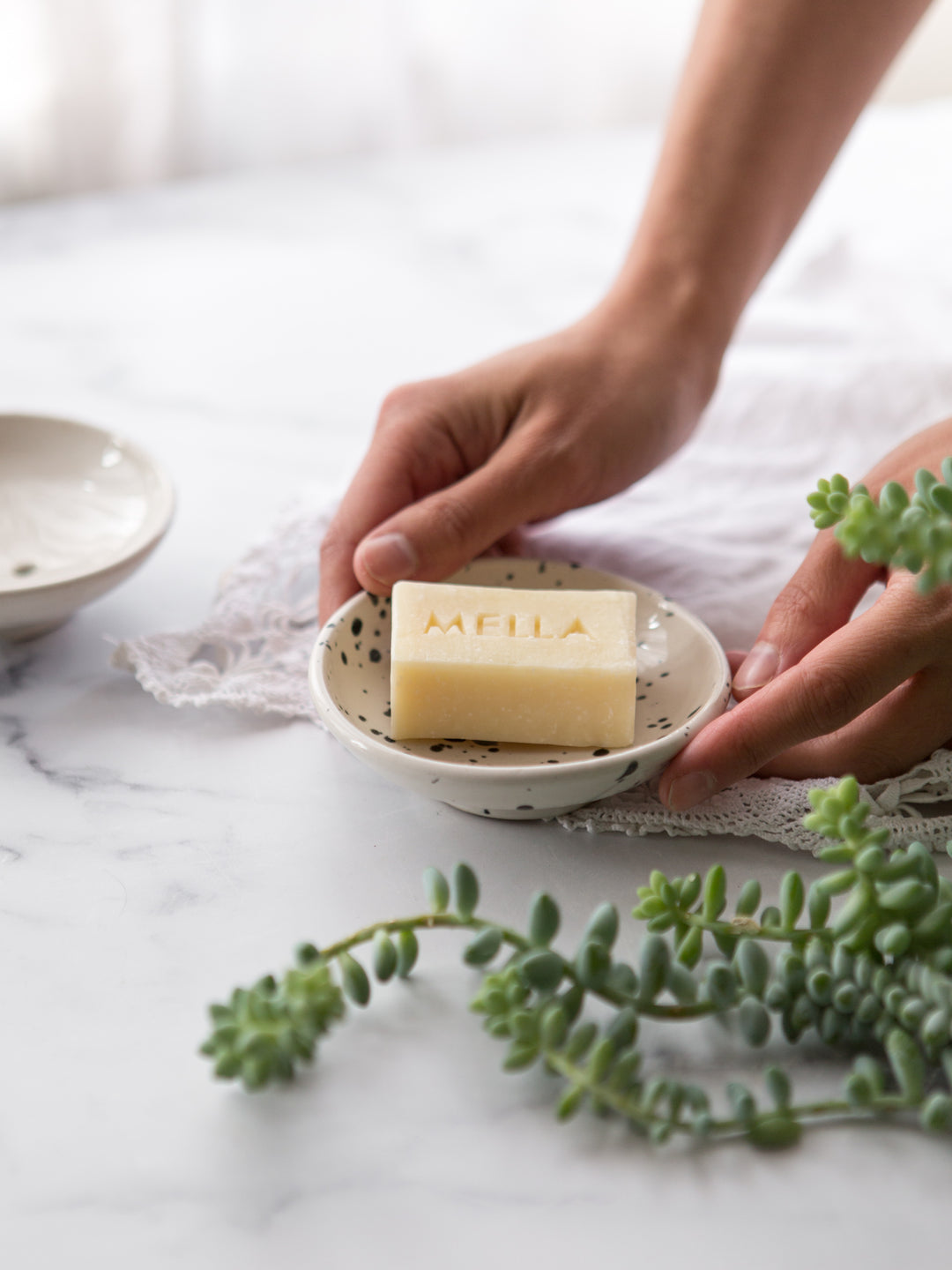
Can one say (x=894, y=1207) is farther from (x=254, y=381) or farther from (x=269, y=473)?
(x=254, y=381)

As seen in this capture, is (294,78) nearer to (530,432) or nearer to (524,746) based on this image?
(530,432)

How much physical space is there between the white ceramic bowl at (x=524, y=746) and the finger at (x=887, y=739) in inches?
2.6

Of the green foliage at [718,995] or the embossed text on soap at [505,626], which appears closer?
the green foliage at [718,995]

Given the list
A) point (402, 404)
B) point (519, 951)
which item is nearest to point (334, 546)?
point (402, 404)

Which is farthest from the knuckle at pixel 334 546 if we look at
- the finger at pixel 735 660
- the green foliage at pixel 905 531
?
the green foliage at pixel 905 531

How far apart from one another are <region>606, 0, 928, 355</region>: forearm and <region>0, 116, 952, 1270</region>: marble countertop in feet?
1.17

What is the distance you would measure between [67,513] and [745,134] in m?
0.64

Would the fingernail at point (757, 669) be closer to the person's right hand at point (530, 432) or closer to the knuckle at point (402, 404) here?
the person's right hand at point (530, 432)

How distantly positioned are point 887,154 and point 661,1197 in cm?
163

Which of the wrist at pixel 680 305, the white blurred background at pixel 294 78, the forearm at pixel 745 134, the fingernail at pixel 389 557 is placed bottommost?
the fingernail at pixel 389 557

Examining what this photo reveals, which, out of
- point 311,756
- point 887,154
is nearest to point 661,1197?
point 311,756

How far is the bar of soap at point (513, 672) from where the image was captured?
0.71 m

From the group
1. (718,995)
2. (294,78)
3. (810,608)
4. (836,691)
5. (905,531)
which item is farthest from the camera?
(294,78)

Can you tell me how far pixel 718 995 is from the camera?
21.6 inches
